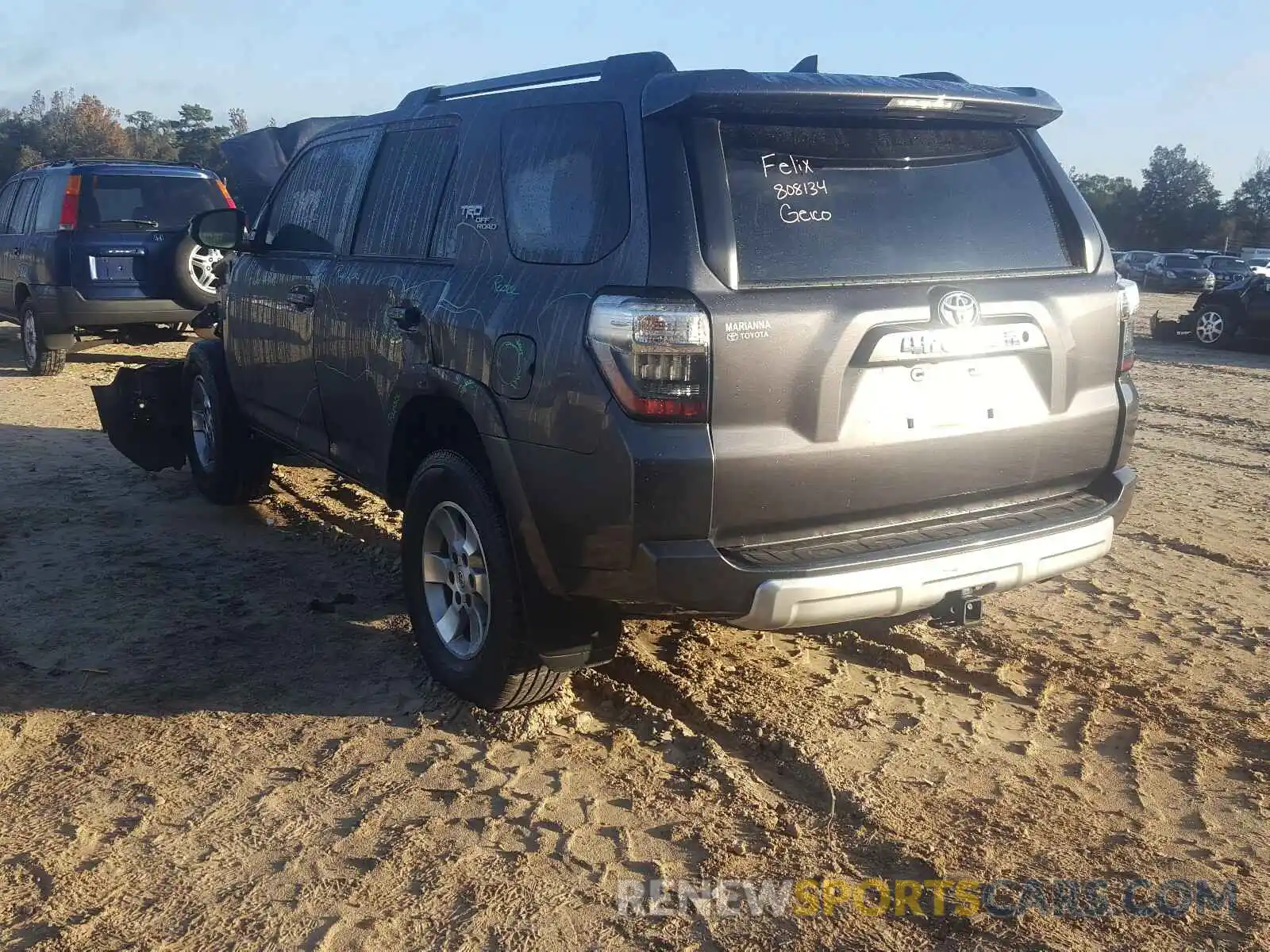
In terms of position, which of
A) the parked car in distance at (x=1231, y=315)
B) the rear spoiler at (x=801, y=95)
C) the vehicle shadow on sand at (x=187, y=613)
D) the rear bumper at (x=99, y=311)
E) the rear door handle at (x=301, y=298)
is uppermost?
the rear spoiler at (x=801, y=95)

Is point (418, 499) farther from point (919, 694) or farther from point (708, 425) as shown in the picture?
point (919, 694)

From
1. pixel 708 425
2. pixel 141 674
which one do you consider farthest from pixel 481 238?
pixel 141 674

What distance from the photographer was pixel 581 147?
342cm

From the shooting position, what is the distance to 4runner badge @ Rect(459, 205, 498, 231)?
147 inches

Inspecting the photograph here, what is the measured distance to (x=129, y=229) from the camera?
11.1m

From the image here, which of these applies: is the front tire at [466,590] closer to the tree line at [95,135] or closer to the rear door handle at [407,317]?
the rear door handle at [407,317]

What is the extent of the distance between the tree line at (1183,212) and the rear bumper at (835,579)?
6792cm

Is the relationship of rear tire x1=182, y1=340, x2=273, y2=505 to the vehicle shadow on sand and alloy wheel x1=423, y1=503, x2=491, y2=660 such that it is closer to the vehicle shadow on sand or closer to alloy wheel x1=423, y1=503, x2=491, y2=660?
the vehicle shadow on sand

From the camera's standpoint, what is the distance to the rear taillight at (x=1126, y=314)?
375cm

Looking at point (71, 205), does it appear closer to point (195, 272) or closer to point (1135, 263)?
point (195, 272)

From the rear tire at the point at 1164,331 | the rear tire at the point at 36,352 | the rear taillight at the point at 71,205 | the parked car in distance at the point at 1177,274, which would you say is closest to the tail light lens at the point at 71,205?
the rear taillight at the point at 71,205

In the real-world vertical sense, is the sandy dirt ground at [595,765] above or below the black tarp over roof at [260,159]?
below

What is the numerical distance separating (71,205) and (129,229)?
1.77 ft

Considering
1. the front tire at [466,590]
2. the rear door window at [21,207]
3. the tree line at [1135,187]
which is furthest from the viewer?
the tree line at [1135,187]
